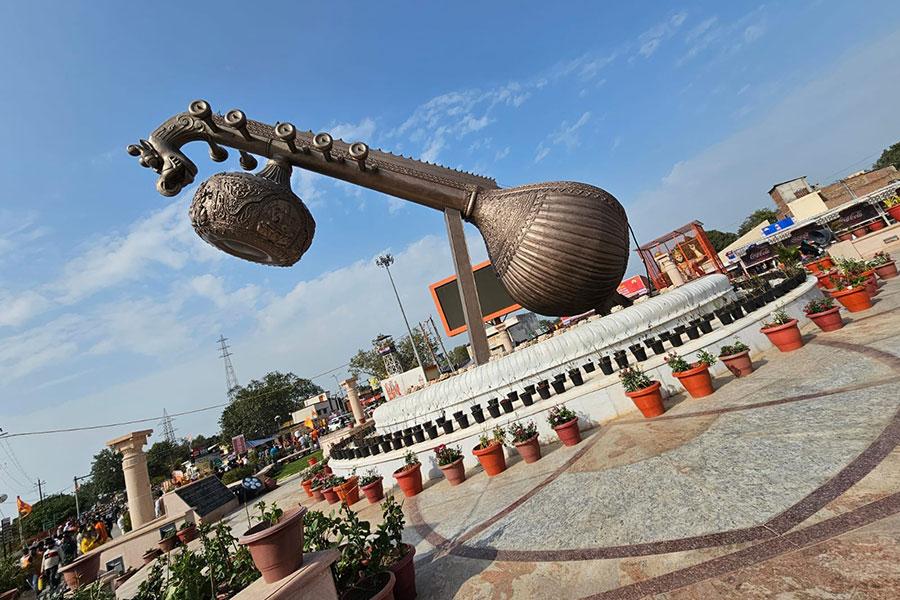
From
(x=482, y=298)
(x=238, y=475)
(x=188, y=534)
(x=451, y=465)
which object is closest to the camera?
(x=451, y=465)

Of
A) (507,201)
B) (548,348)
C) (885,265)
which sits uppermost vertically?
(507,201)

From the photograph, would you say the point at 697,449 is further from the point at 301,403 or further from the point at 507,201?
the point at 301,403

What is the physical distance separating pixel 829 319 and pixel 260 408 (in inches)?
2147

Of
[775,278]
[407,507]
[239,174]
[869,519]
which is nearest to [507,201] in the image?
[239,174]

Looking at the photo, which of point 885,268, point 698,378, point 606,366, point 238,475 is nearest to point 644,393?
point 698,378

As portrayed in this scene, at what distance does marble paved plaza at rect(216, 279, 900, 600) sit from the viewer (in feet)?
6.45

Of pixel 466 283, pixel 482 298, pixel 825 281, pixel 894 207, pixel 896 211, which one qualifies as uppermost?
pixel 482 298

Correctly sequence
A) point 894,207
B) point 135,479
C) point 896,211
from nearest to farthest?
point 135,479, point 896,211, point 894,207

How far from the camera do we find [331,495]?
743cm

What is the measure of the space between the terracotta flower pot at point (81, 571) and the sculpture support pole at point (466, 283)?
9.16m

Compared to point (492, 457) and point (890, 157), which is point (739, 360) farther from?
point (890, 157)

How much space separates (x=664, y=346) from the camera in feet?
21.2

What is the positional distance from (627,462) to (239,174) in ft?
17.7

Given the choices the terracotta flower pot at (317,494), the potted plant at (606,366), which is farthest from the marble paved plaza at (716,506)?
the terracotta flower pot at (317,494)
